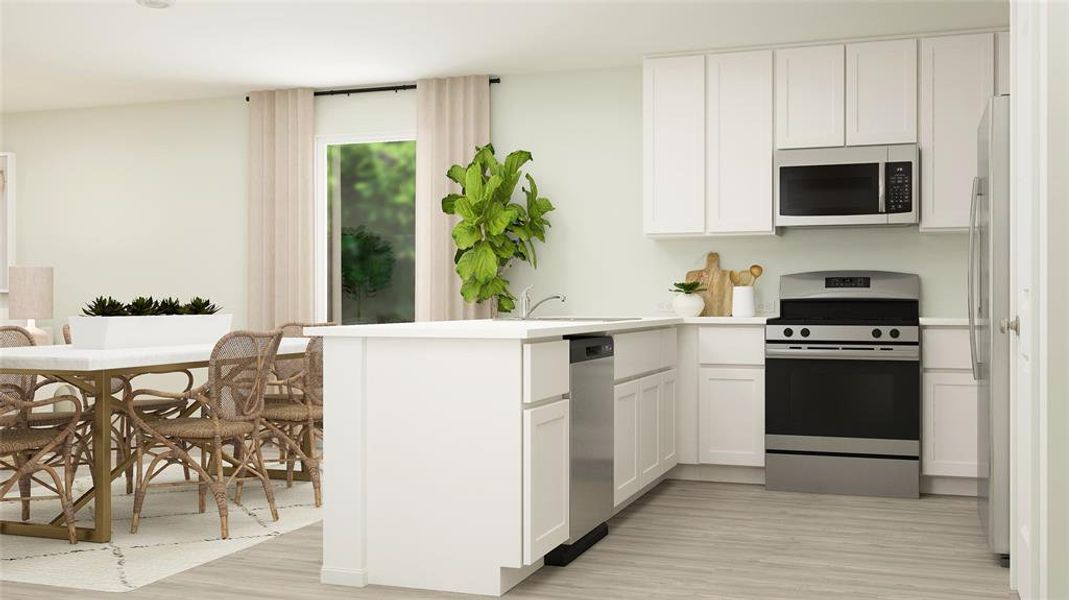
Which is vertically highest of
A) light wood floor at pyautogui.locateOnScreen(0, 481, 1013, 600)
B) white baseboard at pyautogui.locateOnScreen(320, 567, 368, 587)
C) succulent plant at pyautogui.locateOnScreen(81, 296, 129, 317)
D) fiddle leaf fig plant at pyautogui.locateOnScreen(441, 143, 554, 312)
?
fiddle leaf fig plant at pyautogui.locateOnScreen(441, 143, 554, 312)

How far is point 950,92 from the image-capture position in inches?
217

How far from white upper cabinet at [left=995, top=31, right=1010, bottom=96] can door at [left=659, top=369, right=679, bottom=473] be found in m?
2.36

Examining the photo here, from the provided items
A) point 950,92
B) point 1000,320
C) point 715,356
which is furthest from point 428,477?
point 950,92

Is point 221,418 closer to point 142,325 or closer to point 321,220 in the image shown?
point 142,325

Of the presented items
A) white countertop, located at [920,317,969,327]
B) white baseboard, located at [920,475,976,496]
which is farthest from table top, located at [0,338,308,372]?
white baseboard, located at [920,475,976,496]

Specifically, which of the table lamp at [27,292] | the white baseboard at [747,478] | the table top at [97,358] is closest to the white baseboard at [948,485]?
the white baseboard at [747,478]

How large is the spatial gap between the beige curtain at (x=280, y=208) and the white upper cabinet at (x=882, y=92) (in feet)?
12.3

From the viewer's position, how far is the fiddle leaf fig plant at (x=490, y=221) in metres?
6.25

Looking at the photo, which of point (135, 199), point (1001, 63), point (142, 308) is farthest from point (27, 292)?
point (1001, 63)

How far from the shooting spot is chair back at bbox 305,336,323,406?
5.14 meters

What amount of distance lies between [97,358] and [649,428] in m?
2.58

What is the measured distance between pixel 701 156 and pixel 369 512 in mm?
3280

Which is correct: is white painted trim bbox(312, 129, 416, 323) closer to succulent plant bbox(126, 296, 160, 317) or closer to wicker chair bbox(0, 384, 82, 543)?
succulent plant bbox(126, 296, 160, 317)

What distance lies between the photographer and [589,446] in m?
4.00
